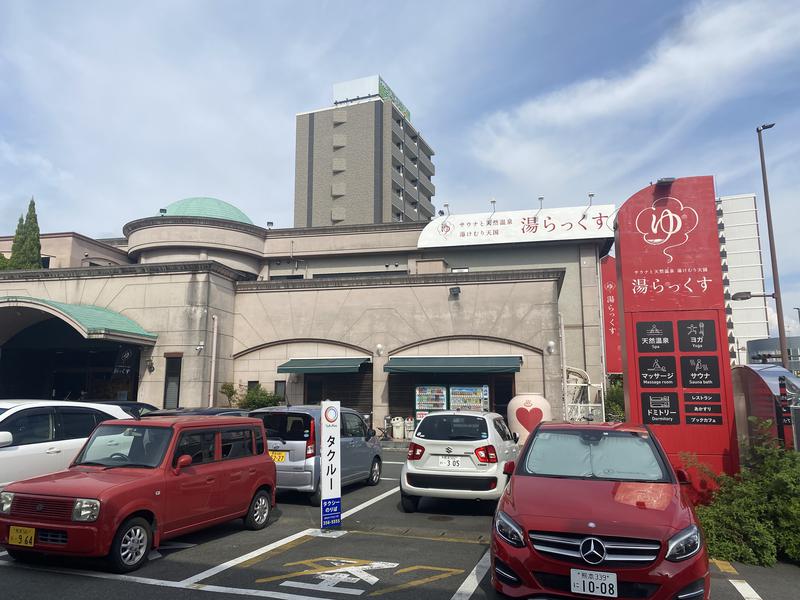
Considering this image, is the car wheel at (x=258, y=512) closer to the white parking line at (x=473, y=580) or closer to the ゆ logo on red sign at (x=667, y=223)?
the white parking line at (x=473, y=580)

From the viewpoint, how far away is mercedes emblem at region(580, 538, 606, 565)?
14.7ft

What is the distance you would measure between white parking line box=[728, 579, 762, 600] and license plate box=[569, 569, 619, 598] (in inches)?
93.3

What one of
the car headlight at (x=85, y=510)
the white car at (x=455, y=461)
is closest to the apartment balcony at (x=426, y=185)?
the white car at (x=455, y=461)

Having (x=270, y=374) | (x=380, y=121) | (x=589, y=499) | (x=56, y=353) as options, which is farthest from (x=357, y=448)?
(x=380, y=121)

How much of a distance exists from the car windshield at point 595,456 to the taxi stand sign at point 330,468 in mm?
3201

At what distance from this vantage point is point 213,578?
6051mm

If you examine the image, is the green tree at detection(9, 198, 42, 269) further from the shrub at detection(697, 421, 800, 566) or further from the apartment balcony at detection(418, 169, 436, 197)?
the apartment balcony at detection(418, 169, 436, 197)

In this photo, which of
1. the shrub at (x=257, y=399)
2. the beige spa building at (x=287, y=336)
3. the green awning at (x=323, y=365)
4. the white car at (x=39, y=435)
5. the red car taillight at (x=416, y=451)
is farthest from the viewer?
the shrub at (x=257, y=399)

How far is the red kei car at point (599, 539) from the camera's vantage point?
4406 millimetres

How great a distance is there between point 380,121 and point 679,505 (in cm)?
6253

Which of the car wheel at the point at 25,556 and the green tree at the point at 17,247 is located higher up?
the green tree at the point at 17,247

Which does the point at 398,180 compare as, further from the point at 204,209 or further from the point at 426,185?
the point at 204,209

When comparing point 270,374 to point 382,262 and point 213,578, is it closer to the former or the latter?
point 382,262

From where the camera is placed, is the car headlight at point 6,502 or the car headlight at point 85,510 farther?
the car headlight at point 6,502
